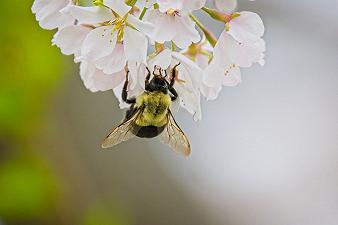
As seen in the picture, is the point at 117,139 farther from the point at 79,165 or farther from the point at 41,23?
the point at 79,165

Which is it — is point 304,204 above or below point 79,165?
below

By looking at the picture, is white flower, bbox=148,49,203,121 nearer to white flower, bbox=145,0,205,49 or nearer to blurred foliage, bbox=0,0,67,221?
white flower, bbox=145,0,205,49

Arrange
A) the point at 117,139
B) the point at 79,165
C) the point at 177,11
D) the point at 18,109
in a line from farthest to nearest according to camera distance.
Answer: the point at 79,165 < the point at 18,109 < the point at 117,139 < the point at 177,11

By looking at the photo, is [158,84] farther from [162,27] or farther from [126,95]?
[162,27]

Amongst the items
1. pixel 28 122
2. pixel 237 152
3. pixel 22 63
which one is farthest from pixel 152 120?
pixel 237 152

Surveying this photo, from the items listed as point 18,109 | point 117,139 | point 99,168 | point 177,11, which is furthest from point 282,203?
point 177,11
